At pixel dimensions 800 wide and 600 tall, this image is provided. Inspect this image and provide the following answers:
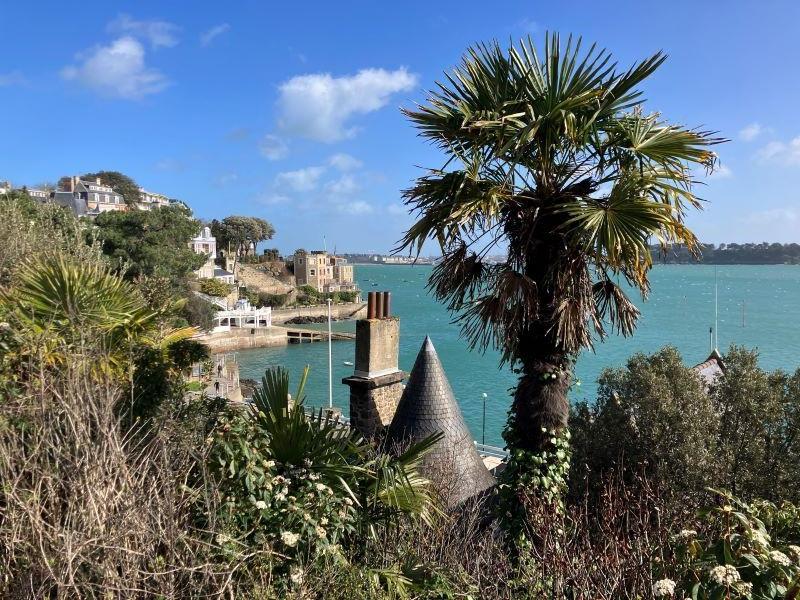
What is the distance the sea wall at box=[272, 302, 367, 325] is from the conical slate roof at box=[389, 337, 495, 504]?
7108cm

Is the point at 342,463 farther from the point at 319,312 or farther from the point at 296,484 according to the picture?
the point at 319,312

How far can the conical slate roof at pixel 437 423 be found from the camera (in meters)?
9.52

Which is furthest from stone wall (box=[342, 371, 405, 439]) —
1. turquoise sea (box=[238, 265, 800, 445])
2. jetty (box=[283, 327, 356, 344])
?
jetty (box=[283, 327, 356, 344])

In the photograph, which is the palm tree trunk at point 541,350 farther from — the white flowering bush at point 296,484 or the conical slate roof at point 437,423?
the conical slate roof at point 437,423

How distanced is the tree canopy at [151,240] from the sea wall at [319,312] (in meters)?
38.8

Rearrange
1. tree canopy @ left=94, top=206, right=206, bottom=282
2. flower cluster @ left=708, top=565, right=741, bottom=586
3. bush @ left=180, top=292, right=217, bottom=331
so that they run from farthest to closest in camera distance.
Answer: bush @ left=180, top=292, right=217, bottom=331 < tree canopy @ left=94, top=206, right=206, bottom=282 < flower cluster @ left=708, top=565, right=741, bottom=586

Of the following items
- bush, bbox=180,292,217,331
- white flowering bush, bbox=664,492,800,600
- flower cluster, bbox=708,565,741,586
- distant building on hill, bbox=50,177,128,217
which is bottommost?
bush, bbox=180,292,217,331

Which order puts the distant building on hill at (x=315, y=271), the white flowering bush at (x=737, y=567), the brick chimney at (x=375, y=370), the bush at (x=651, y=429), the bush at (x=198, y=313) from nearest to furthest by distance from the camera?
the white flowering bush at (x=737, y=567) < the bush at (x=651, y=429) < the brick chimney at (x=375, y=370) < the bush at (x=198, y=313) < the distant building on hill at (x=315, y=271)

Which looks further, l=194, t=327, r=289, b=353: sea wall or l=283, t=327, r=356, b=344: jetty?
l=283, t=327, r=356, b=344: jetty

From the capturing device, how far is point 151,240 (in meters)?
38.5

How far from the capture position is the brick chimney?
395 inches

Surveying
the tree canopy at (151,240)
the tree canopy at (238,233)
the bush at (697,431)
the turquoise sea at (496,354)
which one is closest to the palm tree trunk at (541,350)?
the bush at (697,431)

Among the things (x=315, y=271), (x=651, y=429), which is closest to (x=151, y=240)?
(x=651, y=429)

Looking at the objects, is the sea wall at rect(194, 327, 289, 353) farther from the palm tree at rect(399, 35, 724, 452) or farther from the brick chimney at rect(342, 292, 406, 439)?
the palm tree at rect(399, 35, 724, 452)
